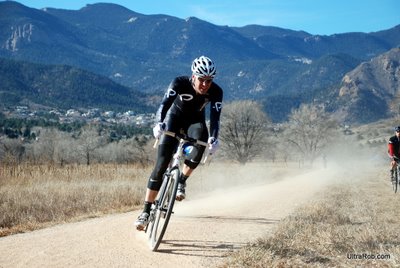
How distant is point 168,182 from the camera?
6793 millimetres

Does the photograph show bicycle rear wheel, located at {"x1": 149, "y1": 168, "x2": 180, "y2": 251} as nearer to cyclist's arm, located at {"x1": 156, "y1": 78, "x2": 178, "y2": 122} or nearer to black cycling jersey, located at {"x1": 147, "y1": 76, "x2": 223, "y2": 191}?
black cycling jersey, located at {"x1": 147, "y1": 76, "x2": 223, "y2": 191}

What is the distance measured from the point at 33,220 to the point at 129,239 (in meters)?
3.16

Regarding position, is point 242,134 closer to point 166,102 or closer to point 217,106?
point 217,106

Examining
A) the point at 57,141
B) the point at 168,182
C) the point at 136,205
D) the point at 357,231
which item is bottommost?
the point at 57,141

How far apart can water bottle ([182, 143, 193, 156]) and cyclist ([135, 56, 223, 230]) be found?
5 cm

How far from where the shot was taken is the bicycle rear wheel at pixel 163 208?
643 cm

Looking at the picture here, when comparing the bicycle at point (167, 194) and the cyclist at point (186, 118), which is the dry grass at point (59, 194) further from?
the cyclist at point (186, 118)

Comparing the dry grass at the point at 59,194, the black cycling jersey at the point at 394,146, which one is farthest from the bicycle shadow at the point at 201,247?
the black cycling jersey at the point at 394,146

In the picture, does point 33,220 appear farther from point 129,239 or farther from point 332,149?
point 332,149

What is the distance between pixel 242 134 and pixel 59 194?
57403 millimetres

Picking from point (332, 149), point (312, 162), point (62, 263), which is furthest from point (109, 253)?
point (332, 149)

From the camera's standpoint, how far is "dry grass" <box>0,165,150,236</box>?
31.4 ft

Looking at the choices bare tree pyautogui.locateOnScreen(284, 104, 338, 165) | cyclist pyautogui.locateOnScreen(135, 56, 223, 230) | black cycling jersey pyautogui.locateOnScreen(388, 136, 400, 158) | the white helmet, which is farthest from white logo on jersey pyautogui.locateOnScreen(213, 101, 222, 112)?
bare tree pyautogui.locateOnScreen(284, 104, 338, 165)

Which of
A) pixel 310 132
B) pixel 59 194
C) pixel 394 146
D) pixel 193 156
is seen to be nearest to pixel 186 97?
pixel 193 156
